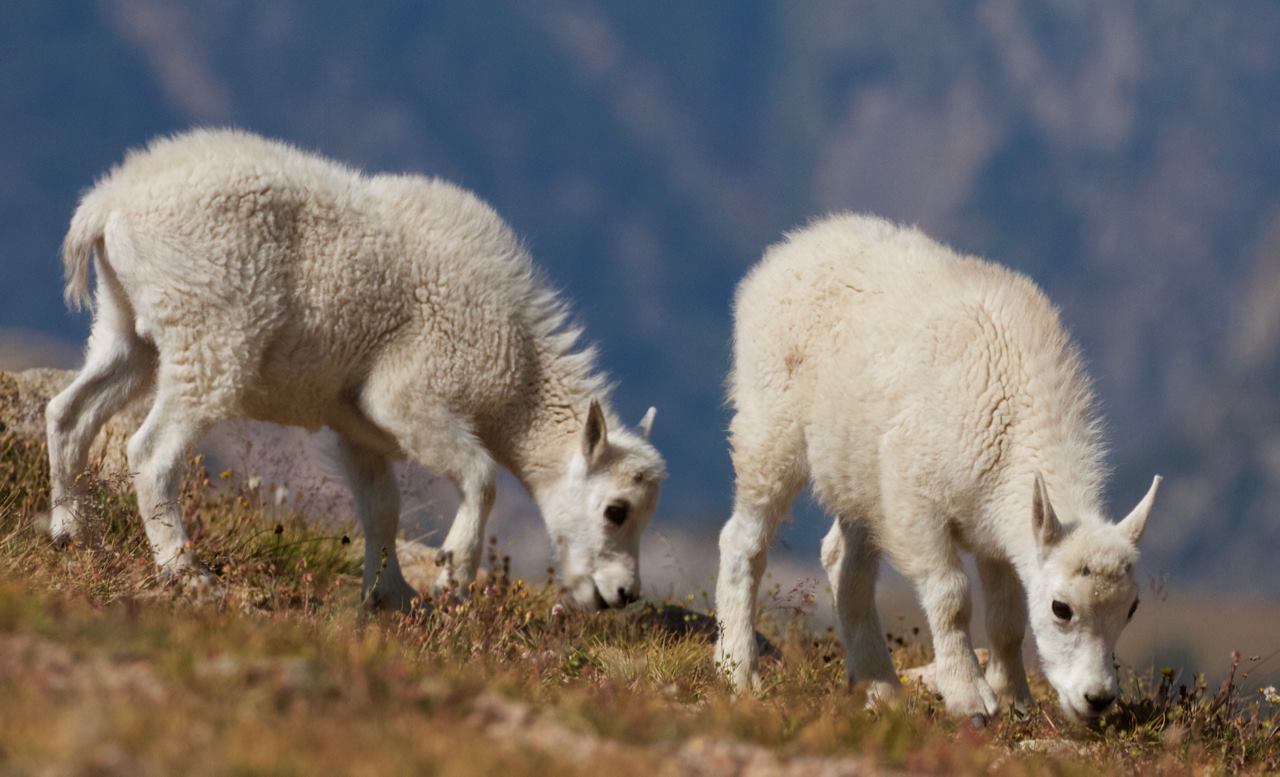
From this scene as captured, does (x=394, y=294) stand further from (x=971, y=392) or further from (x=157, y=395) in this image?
(x=971, y=392)

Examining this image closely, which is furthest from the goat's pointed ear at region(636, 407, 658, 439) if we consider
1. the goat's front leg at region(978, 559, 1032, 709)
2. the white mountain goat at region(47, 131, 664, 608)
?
the goat's front leg at region(978, 559, 1032, 709)

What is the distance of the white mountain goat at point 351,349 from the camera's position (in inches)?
295

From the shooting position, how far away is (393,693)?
4156 millimetres

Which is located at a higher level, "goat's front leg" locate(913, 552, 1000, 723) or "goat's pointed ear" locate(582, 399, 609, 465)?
"goat's pointed ear" locate(582, 399, 609, 465)

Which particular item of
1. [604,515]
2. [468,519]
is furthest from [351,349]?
[604,515]

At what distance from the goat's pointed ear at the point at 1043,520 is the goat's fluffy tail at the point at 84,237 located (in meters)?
5.35

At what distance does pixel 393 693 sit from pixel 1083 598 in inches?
148

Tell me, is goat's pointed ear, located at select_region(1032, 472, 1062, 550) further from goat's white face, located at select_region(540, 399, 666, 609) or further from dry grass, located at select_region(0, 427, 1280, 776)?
goat's white face, located at select_region(540, 399, 666, 609)

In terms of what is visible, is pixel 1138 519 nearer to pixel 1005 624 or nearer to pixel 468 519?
pixel 1005 624

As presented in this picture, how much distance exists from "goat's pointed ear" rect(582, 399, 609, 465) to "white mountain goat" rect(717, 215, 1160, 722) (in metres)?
0.86

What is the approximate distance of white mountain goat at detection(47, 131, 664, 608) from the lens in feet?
24.6

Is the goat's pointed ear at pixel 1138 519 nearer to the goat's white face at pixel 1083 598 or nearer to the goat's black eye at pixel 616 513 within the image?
the goat's white face at pixel 1083 598

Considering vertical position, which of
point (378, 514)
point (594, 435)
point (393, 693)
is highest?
point (594, 435)

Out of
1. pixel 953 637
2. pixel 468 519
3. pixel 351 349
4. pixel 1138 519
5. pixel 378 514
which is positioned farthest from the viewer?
pixel 378 514
